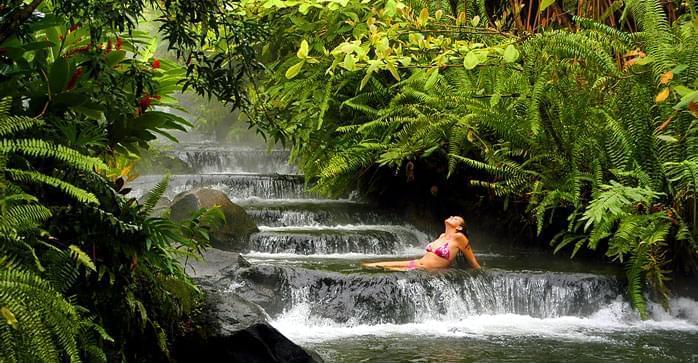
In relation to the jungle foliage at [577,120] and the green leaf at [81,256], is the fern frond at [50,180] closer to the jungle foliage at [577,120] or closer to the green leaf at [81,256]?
the green leaf at [81,256]

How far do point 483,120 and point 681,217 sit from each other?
1.73m

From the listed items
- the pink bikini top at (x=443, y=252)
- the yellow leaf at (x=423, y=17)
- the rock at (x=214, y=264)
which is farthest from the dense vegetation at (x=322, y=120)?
the rock at (x=214, y=264)

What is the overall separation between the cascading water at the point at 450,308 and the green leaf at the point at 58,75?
2806 mm

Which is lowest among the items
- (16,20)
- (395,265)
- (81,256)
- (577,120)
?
(395,265)

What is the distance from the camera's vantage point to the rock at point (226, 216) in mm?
8164

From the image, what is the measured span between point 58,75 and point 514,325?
14.5 ft

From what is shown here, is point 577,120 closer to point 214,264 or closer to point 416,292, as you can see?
point 416,292

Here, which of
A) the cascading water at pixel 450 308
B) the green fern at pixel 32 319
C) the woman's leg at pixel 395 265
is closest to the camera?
the green fern at pixel 32 319

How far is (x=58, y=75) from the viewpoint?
2.66m

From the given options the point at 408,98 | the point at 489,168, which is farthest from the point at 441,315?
the point at 408,98

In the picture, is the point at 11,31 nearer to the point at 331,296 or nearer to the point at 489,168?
the point at 331,296

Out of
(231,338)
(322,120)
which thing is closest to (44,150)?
(231,338)

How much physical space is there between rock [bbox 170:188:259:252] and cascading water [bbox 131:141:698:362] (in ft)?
0.59

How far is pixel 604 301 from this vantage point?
6625 mm
